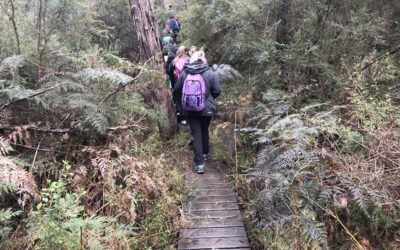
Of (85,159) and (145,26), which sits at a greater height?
(145,26)

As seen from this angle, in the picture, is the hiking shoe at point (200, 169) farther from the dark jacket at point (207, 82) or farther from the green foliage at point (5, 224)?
the green foliage at point (5, 224)

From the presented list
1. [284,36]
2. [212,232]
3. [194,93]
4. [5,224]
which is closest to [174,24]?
[284,36]

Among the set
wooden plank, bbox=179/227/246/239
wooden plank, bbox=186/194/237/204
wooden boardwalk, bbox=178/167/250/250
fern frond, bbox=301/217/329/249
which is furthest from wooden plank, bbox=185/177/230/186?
fern frond, bbox=301/217/329/249

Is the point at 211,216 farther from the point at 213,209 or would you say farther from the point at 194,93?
the point at 194,93

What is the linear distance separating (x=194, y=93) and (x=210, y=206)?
196cm

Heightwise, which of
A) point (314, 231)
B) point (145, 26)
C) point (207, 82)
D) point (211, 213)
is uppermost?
point (145, 26)

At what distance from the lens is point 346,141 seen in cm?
488

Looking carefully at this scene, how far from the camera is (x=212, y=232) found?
469 cm

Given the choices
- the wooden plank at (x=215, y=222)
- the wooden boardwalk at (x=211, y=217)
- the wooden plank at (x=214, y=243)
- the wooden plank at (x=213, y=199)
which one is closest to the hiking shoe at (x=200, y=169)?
the wooden boardwalk at (x=211, y=217)

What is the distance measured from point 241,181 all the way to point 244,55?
3.37m

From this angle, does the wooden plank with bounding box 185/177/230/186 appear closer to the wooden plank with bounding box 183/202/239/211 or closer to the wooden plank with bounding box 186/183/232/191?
the wooden plank with bounding box 186/183/232/191

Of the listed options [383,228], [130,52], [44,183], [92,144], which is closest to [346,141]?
[383,228]

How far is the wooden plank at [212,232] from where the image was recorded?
15.1 ft

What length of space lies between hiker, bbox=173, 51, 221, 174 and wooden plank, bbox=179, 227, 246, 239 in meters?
1.70
